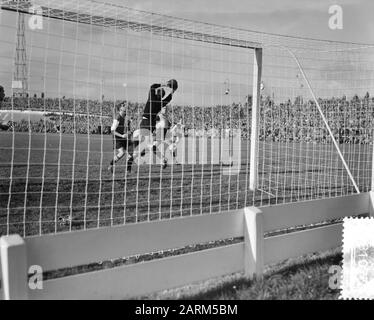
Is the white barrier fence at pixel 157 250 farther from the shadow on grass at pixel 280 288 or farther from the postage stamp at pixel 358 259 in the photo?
the postage stamp at pixel 358 259

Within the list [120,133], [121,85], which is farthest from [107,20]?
[120,133]

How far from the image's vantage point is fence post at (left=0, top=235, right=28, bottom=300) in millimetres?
2676

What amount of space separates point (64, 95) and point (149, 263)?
79.5 inches

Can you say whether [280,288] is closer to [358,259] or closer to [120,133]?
[358,259]

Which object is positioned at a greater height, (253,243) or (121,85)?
(121,85)

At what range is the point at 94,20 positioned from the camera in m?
5.23

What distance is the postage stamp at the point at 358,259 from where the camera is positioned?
152 inches

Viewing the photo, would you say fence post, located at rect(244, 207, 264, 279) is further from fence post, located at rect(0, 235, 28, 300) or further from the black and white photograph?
fence post, located at rect(0, 235, 28, 300)

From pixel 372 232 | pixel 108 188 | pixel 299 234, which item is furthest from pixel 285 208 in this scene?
pixel 108 188

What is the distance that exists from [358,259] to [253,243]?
1179mm

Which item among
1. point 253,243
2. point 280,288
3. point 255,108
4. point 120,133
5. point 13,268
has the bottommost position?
point 280,288

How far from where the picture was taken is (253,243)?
3.96 meters

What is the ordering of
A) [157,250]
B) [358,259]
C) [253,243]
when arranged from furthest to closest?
[358,259], [253,243], [157,250]
